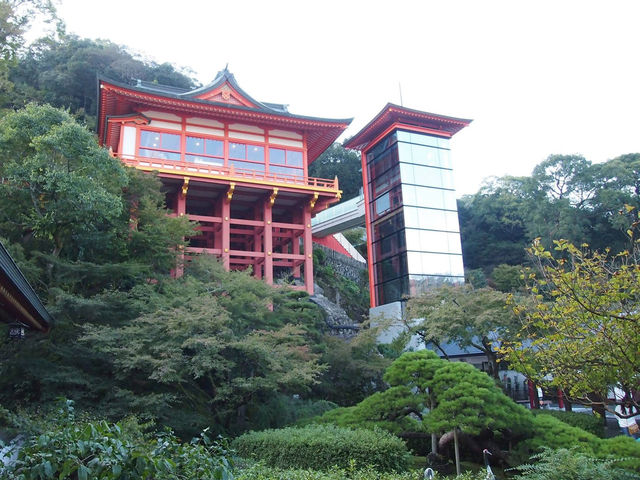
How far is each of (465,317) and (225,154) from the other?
1205 cm

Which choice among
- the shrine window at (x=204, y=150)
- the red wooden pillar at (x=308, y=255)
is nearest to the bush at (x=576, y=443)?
the red wooden pillar at (x=308, y=255)

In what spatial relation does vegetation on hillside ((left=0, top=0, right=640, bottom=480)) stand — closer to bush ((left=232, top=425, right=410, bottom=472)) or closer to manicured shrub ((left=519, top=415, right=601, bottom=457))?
manicured shrub ((left=519, top=415, right=601, bottom=457))

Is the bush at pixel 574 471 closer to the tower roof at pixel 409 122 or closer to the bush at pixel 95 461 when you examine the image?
the bush at pixel 95 461

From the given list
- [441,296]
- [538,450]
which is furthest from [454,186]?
[538,450]

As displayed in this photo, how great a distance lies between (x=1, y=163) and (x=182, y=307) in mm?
6742

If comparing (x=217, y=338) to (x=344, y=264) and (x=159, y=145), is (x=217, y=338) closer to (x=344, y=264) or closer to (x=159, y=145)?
(x=159, y=145)

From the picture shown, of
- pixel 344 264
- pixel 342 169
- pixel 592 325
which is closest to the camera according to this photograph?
pixel 592 325

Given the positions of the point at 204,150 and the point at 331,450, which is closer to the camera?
the point at 331,450

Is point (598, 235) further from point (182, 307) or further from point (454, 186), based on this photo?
point (182, 307)

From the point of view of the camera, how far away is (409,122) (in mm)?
23750

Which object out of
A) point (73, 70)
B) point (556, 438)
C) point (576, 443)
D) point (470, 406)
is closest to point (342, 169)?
point (73, 70)

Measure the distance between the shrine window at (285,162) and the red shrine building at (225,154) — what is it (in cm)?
4

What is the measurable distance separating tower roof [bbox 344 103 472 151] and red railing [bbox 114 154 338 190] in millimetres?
4171

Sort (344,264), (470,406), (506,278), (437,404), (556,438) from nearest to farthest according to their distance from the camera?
(556,438), (470,406), (437,404), (506,278), (344,264)
